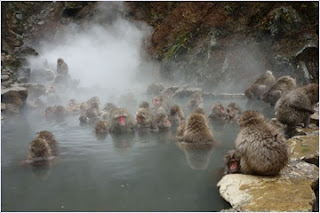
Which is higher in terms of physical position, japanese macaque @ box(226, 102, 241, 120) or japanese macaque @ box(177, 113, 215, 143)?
japanese macaque @ box(226, 102, 241, 120)

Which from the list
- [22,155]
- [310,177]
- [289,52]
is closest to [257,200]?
[310,177]

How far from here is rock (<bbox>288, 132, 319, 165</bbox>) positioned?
4910 mm

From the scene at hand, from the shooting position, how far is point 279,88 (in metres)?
9.96

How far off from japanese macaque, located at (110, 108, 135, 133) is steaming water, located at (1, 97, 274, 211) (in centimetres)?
29

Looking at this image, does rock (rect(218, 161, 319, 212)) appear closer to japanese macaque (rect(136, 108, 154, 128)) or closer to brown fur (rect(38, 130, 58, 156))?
brown fur (rect(38, 130, 58, 156))

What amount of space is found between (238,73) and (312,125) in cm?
805

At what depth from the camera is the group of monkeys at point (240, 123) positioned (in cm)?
416

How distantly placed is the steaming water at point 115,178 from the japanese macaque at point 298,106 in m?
1.15

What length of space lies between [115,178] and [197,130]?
2.09 m

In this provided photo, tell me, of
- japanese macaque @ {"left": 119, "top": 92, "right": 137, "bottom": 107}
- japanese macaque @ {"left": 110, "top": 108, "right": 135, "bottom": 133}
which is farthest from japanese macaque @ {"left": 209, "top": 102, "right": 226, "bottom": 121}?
japanese macaque @ {"left": 119, "top": 92, "right": 137, "bottom": 107}

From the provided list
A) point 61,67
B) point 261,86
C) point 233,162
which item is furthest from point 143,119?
point 61,67

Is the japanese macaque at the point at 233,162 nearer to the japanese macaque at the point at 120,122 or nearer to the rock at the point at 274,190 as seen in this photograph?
the rock at the point at 274,190

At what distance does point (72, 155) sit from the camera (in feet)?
21.6

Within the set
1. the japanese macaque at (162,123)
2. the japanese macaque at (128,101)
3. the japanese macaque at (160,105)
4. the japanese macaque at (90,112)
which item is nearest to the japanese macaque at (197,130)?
the japanese macaque at (162,123)
